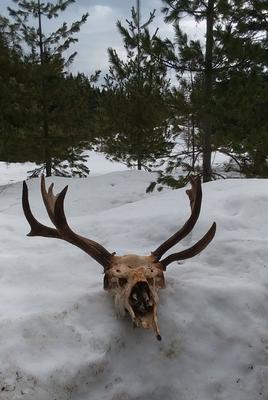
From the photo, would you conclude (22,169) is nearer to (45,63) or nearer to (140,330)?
(45,63)

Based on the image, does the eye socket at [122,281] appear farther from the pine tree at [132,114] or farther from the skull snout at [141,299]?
the pine tree at [132,114]

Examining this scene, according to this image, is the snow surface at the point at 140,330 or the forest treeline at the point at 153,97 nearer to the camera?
the snow surface at the point at 140,330

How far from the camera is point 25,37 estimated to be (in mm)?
12234

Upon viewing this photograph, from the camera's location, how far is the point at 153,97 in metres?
9.84

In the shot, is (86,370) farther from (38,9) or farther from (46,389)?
(38,9)

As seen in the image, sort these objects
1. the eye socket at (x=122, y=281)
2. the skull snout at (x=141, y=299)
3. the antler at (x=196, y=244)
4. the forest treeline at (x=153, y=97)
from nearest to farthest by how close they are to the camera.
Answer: the skull snout at (x=141, y=299) → the eye socket at (x=122, y=281) → the antler at (x=196, y=244) → the forest treeline at (x=153, y=97)

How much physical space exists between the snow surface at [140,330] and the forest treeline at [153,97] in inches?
181

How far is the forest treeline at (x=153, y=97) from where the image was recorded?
312 inches

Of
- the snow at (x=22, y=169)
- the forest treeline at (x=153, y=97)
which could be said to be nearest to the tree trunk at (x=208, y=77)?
the forest treeline at (x=153, y=97)

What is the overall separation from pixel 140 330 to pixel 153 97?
7959 mm

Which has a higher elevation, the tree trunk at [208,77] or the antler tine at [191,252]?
the tree trunk at [208,77]

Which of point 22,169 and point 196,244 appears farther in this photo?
point 22,169

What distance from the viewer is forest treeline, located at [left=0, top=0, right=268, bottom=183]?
793 cm

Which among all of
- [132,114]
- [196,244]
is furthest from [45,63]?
[196,244]
